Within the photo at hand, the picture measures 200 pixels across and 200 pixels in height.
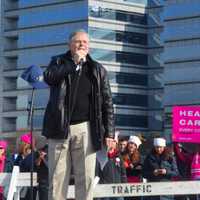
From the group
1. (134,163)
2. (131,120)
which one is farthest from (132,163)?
(131,120)

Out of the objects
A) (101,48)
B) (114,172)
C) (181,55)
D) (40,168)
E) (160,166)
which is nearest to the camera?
(40,168)

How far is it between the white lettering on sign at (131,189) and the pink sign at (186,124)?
634cm

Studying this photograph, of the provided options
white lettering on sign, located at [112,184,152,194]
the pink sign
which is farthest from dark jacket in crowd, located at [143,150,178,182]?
white lettering on sign, located at [112,184,152,194]

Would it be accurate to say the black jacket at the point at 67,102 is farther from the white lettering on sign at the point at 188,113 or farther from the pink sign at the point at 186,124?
the white lettering on sign at the point at 188,113

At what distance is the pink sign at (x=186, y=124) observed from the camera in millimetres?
14914

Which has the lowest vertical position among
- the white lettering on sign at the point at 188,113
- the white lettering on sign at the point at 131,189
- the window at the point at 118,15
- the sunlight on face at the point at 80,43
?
the white lettering on sign at the point at 131,189

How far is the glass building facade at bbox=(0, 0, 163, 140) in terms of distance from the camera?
93.2m

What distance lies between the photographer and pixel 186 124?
49.9 ft

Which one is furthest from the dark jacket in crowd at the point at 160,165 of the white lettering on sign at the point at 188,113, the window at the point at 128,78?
the window at the point at 128,78

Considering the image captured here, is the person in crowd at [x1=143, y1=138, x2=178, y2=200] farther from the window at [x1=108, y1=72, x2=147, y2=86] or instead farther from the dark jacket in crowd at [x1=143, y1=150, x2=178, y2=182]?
the window at [x1=108, y1=72, x2=147, y2=86]

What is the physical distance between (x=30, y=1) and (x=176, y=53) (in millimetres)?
20828

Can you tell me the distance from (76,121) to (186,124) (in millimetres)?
8660

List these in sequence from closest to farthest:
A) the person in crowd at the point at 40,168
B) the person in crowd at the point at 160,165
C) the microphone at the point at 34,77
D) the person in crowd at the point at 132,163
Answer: the person in crowd at the point at 40,168, the microphone at the point at 34,77, the person in crowd at the point at 160,165, the person in crowd at the point at 132,163

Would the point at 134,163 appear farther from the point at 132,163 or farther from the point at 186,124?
the point at 186,124
